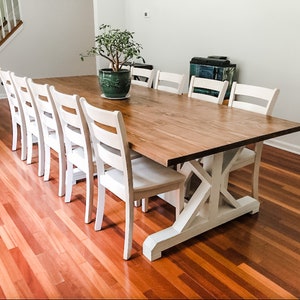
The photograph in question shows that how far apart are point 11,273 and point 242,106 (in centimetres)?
191

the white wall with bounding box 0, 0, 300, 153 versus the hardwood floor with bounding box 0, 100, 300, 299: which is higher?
the white wall with bounding box 0, 0, 300, 153

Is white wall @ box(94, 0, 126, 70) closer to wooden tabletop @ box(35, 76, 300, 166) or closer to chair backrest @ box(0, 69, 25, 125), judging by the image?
chair backrest @ box(0, 69, 25, 125)

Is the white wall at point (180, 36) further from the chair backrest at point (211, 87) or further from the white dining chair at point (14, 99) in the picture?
the white dining chair at point (14, 99)

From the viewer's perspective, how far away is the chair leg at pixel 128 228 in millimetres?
1718

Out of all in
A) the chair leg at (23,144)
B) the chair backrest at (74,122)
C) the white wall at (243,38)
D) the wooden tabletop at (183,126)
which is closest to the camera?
the wooden tabletop at (183,126)

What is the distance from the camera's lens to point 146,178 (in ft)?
5.98

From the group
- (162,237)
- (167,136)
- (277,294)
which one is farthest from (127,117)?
(277,294)

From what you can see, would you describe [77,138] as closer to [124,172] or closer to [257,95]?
[124,172]

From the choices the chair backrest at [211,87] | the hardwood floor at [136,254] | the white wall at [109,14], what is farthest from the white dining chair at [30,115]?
the white wall at [109,14]

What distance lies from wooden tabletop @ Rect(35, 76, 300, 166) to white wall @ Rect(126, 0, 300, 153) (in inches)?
54.5

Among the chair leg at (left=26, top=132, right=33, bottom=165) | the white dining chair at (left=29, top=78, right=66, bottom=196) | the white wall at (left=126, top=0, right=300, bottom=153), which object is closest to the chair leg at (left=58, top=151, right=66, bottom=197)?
the white dining chair at (left=29, top=78, right=66, bottom=196)

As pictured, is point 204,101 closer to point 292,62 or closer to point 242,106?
point 242,106

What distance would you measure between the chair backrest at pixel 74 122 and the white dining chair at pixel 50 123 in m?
0.10

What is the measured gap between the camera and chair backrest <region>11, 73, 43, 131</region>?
2619mm
